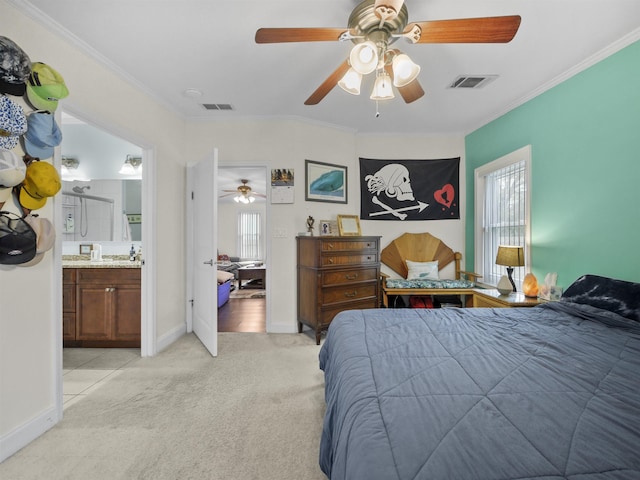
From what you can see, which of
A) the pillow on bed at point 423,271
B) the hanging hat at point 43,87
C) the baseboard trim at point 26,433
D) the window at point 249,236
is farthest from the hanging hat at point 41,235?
the window at point 249,236

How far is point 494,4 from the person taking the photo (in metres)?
1.78

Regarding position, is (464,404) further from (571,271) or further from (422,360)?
(571,271)

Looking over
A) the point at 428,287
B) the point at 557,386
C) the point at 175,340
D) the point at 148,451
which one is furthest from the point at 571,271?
the point at 175,340

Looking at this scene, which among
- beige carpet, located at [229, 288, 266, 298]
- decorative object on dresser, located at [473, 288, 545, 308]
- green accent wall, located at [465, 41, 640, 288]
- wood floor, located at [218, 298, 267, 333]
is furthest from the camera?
beige carpet, located at [229, 288, 266, 298]

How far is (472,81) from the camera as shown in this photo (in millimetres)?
2689

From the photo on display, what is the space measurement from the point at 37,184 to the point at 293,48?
1902 mm

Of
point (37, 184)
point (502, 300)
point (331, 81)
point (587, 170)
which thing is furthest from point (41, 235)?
point (587, 170)

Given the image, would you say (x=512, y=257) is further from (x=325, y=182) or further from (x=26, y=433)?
(x=26, y=433)

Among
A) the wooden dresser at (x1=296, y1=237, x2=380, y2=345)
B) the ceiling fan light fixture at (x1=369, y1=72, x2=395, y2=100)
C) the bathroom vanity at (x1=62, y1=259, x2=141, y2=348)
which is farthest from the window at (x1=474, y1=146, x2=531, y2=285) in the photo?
the bathroom vanity at (x1=62, y1=259, x2=141, y2=348)

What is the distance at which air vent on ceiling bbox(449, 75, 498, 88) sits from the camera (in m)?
2.61

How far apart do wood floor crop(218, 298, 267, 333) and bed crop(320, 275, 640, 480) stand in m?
2.33

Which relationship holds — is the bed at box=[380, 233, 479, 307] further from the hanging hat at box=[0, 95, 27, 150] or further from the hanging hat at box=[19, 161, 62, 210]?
the hanging hat at box=[0, 95, 27, 150]

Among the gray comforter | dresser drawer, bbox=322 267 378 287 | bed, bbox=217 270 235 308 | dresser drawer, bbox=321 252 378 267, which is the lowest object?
bed, bbox=217 270 235 308

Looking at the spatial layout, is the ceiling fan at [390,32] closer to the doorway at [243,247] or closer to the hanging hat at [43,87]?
the hanging hat at [43,87]
